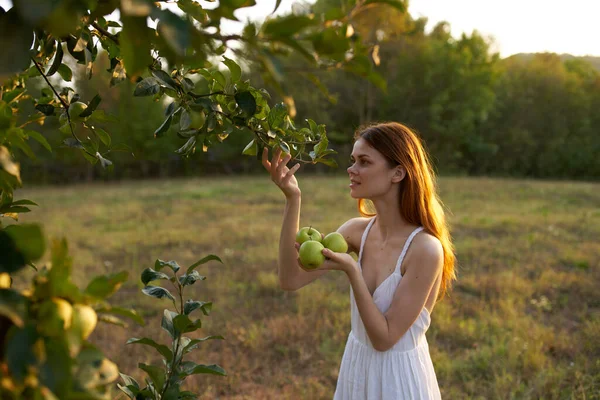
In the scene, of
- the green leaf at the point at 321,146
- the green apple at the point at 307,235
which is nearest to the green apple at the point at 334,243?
the green apple at the point at 307,235

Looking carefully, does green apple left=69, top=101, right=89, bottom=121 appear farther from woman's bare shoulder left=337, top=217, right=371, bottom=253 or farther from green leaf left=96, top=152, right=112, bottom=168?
woman's bare shoulder left=337, top=217, right=371, bottom=253

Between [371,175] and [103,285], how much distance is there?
1345mm

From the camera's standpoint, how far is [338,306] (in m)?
4.28

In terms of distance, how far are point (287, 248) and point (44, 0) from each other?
4.97ft

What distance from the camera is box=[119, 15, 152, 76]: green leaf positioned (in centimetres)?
42

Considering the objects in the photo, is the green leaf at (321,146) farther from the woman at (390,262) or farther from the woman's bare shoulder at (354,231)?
the woman's bare shoulder at (354,231)

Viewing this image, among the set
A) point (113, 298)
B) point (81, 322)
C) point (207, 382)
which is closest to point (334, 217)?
point (113, 298)

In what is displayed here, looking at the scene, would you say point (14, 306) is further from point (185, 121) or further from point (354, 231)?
point (354, 231)

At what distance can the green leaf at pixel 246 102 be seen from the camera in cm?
92

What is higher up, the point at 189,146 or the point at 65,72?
the point at 65,72

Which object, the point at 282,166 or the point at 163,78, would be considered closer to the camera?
the point at 163,78

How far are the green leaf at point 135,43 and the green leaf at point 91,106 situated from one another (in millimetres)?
631

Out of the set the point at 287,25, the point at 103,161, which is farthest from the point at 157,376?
the point at 287,25

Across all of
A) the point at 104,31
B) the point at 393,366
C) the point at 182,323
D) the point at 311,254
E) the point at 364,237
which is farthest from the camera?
the point at 364,237
